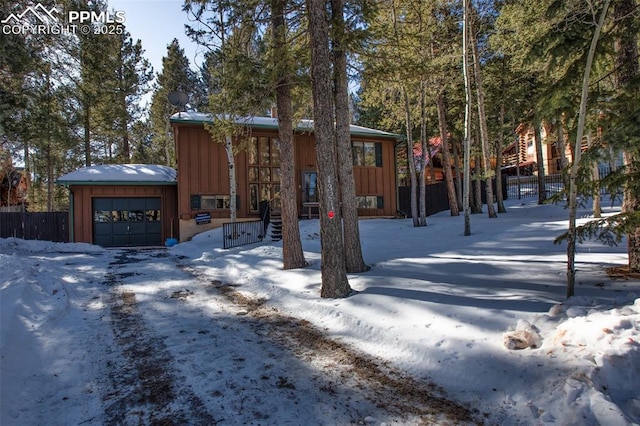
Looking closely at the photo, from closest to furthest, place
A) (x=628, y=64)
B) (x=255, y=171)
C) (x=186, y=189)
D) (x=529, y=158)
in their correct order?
(x=628, y=64) → (x=186, y=189) → (x=255, y=171) → (x=529, y=158)

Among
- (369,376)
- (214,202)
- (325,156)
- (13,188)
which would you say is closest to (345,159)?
(325,156)

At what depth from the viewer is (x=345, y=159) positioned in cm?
694

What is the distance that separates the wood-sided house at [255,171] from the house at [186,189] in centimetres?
4

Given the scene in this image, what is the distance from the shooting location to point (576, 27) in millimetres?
4652

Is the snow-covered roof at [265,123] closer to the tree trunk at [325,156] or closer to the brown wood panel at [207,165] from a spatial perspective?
the brown wood panel at [207,165]

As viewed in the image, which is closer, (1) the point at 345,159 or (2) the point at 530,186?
(1) the point at 345,159

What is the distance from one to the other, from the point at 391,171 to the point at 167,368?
723 inches

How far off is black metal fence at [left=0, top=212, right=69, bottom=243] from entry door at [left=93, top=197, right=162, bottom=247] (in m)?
2.19

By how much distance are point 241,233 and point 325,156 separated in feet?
27.1

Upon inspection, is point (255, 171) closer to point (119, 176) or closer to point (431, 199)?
point (119, 176)

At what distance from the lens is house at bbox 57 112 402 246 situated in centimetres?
1644

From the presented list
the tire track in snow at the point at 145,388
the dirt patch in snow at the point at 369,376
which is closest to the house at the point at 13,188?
the tire track in snow at the point at 145,388

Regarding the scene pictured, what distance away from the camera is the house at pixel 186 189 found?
1644 centimetres

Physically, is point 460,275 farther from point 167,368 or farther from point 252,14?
point 252,14
